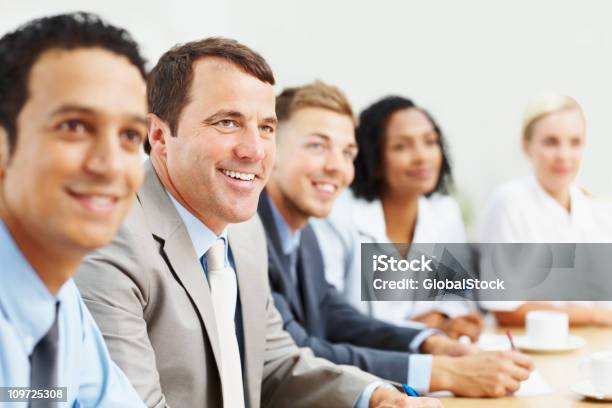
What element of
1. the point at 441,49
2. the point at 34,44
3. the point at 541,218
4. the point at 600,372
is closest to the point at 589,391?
the point at 600,372

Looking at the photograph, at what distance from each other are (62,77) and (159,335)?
1.38 feet

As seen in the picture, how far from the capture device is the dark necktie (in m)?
0.56

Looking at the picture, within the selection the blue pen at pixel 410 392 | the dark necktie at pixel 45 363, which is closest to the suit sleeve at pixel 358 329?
the blue pen at pixel 410 392

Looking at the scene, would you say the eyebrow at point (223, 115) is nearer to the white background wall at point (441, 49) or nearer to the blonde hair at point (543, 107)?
the blonde hair at point (543, 107)

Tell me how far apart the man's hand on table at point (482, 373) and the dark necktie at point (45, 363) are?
0.66 m

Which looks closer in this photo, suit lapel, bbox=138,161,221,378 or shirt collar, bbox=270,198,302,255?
suit lapel, bbox=138,161,221,378

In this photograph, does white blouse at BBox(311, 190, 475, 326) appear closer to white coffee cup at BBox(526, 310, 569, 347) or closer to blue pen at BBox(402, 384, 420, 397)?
white coffee cup at BBox(526, 310, 569, 347)

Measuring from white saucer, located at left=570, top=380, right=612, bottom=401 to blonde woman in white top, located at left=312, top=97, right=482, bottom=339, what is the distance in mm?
546

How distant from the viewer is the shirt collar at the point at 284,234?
1391 mm

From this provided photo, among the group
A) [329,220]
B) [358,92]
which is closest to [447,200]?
[329,220]

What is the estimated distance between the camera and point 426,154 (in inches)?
67.3

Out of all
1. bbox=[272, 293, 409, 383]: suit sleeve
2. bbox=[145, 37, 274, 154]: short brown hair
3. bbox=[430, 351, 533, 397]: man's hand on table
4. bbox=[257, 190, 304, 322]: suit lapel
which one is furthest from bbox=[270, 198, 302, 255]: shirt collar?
bbox=[145, 37, 274, 154]: short brown hair

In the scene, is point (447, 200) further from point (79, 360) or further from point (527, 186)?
point (79, 360)

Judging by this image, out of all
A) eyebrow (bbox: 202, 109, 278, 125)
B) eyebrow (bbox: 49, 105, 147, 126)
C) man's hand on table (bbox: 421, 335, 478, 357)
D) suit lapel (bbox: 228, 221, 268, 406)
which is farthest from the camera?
man's hand on table (bbox: 421, 335, 478, 357)
